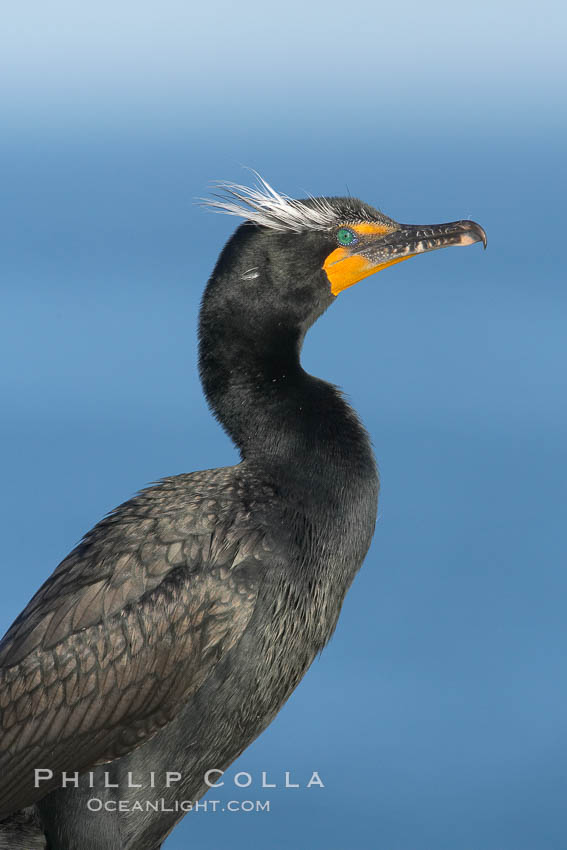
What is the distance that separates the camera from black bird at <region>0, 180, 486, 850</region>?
145 inches

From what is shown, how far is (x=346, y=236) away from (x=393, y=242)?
20 cm

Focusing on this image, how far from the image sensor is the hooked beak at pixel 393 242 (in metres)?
4.21

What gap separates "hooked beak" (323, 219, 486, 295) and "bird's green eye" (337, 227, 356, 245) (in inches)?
0.6

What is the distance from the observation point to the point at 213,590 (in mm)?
3713

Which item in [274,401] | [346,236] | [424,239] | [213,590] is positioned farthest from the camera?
Answer: [424,239]

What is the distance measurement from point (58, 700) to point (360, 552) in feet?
3.26

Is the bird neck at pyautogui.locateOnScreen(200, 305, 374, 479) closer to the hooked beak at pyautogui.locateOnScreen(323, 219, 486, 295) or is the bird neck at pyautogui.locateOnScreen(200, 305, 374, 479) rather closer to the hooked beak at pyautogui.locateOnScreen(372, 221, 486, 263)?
the hooked beak at pyautogui.locateOnScreen(323, 219, 486, 295)

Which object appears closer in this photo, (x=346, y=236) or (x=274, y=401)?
(x=274, y=401)

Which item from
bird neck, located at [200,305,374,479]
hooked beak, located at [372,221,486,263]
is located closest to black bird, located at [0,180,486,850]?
bird neck, located at [200,305,374,479]

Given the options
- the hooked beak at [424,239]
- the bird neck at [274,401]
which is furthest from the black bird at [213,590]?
the hooked beak at [424,239]

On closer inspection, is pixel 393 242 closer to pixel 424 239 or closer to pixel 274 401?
pixel 424 239

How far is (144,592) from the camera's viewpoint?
369 centimetres

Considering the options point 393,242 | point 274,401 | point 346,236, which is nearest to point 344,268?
point 346,236

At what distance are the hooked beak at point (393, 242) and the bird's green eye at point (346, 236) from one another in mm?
16
